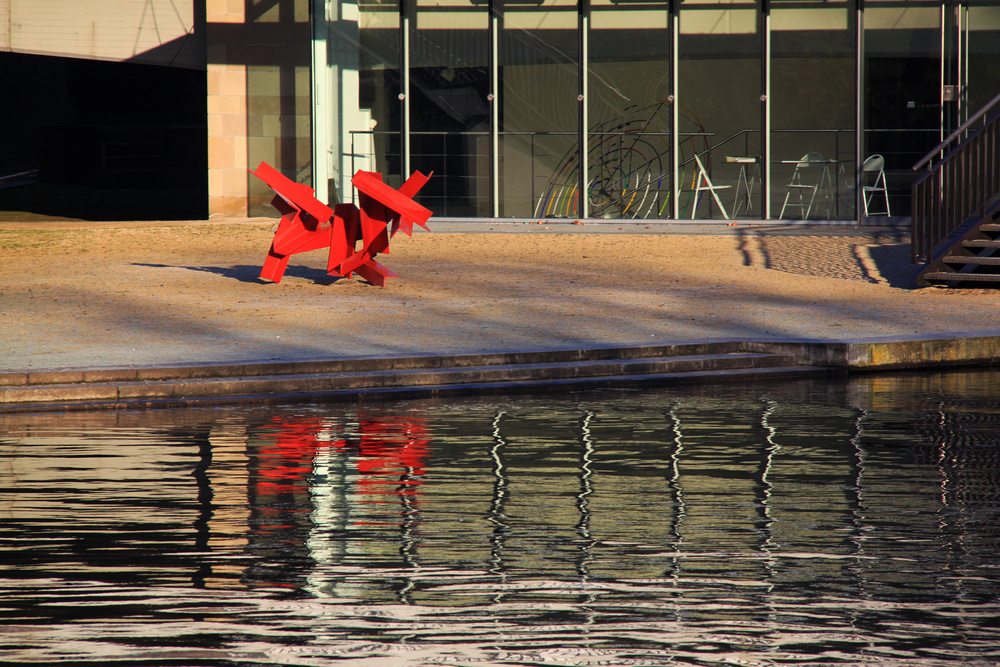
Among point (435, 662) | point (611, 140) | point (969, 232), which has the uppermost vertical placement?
point (611, 140)

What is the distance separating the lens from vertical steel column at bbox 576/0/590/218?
20181mm

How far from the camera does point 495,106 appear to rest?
2045 centimetres

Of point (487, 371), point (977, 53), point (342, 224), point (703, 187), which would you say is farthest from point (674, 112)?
point (487, 371)

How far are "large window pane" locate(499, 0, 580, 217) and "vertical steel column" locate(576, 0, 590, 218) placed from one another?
0.09 m

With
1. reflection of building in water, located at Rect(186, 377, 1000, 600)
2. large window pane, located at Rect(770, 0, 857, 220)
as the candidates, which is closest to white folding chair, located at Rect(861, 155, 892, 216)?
large window pane, located at Rect(770, 0, 857, 220)

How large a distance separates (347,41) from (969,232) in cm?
1106

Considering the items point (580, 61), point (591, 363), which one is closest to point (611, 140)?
point (580, 61)

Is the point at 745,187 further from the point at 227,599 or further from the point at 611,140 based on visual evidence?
the point at 227,599

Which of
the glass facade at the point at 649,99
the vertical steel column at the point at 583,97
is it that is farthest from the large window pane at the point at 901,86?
the vertical steel column at the point at 583,97

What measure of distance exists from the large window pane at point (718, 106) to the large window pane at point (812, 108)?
0.36 metres

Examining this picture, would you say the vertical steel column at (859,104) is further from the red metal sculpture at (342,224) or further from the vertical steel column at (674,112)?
the red metal sculpture at (342,224)

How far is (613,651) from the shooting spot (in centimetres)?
397

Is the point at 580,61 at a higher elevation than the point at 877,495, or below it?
higher

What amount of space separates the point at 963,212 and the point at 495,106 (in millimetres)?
8188
